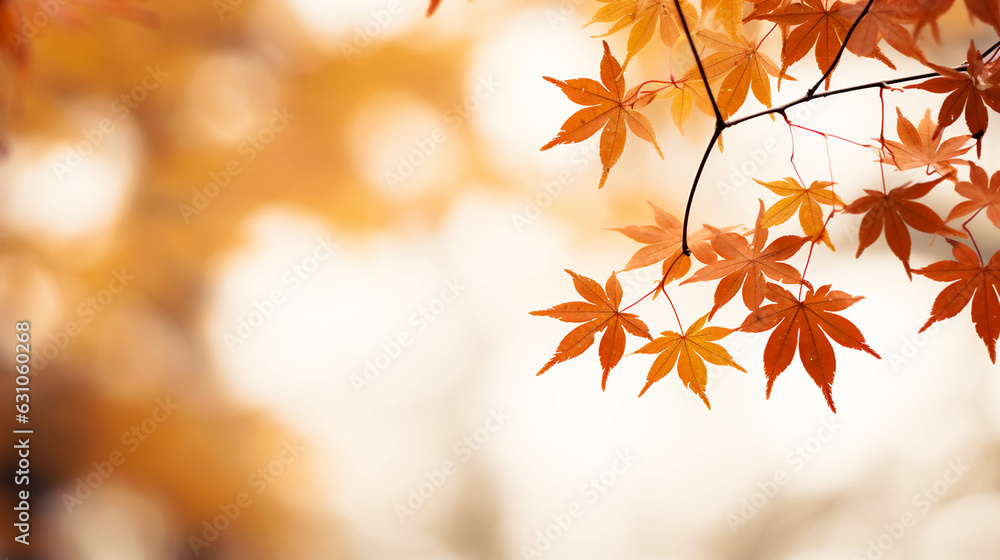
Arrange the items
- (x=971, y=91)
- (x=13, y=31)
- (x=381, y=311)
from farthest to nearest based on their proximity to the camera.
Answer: (x=381, y=311), (x=971, y=91), (x=13, y=31)

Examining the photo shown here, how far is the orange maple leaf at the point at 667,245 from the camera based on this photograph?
0.59 m

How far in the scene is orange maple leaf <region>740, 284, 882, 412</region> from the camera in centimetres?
56

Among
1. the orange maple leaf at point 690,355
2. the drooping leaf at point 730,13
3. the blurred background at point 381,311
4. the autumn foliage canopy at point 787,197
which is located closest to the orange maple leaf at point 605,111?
the autumn foliage canopy at point 787,197

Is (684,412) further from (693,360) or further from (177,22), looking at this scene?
(177,22)

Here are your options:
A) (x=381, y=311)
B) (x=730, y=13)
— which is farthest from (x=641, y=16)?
(x=381, y=311)

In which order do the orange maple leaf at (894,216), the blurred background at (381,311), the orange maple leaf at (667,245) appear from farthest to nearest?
the blurred background at (381,311)
the orange maple leaf at (667,245)
the orange maple leaf at (894,216)

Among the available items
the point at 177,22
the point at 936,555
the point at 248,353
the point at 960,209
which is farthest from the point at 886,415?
the point at 177,22

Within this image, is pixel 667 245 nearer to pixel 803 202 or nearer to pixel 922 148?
pixel 803 202

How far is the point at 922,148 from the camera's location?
2.00 ft

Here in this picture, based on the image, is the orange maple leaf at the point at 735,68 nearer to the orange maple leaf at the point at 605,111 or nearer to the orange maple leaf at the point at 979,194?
the orange maple leaf at the point at 605,111

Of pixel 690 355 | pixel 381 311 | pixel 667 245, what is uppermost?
pixel 667 245

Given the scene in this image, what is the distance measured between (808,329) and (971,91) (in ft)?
0.86

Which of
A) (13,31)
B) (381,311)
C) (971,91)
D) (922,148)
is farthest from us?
(381,311)

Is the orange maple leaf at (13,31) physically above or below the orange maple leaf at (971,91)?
below
